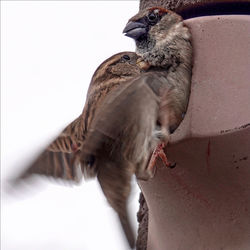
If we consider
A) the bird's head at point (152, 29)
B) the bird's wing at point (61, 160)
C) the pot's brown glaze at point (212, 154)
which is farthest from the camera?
the bird's wing at point (61, 160)

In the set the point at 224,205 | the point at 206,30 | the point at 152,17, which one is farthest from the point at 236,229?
the point at 152,17

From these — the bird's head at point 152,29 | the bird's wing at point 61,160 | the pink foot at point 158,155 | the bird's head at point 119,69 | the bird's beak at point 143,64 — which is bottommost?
the bird's wing at point 61,160

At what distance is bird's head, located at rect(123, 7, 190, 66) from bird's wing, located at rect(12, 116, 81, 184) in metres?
0.27

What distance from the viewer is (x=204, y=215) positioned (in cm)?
166

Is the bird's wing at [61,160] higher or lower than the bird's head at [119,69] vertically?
lower

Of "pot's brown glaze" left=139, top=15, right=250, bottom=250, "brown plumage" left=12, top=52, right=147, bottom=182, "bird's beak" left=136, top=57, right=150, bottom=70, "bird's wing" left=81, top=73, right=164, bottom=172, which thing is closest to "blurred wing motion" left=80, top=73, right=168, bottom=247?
"bird's wing" left=81, top=73, right=164, bottom=172

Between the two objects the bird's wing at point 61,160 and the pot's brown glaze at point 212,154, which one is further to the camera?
the bird's wing at point 61,160

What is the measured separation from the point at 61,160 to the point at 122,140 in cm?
49

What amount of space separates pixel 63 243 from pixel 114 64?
543 millimetres

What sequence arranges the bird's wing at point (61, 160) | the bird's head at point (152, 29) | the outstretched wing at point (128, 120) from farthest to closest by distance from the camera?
the bird's wing at point (61, 160) → the bird's head at point (152, 29) → the outstretched wing at point (128, 120)

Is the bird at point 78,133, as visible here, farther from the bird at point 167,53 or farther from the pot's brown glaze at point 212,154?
the pot's brown glaze at point 212,154

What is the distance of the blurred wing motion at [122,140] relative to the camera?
4.57 ft

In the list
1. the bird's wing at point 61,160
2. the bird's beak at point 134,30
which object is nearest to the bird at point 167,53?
the bird's beak at point 134,30

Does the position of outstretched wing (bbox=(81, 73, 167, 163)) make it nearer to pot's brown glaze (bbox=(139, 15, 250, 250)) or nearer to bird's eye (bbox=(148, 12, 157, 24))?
pot's brown glaze (bbox=(139, 15, 250, 250))
